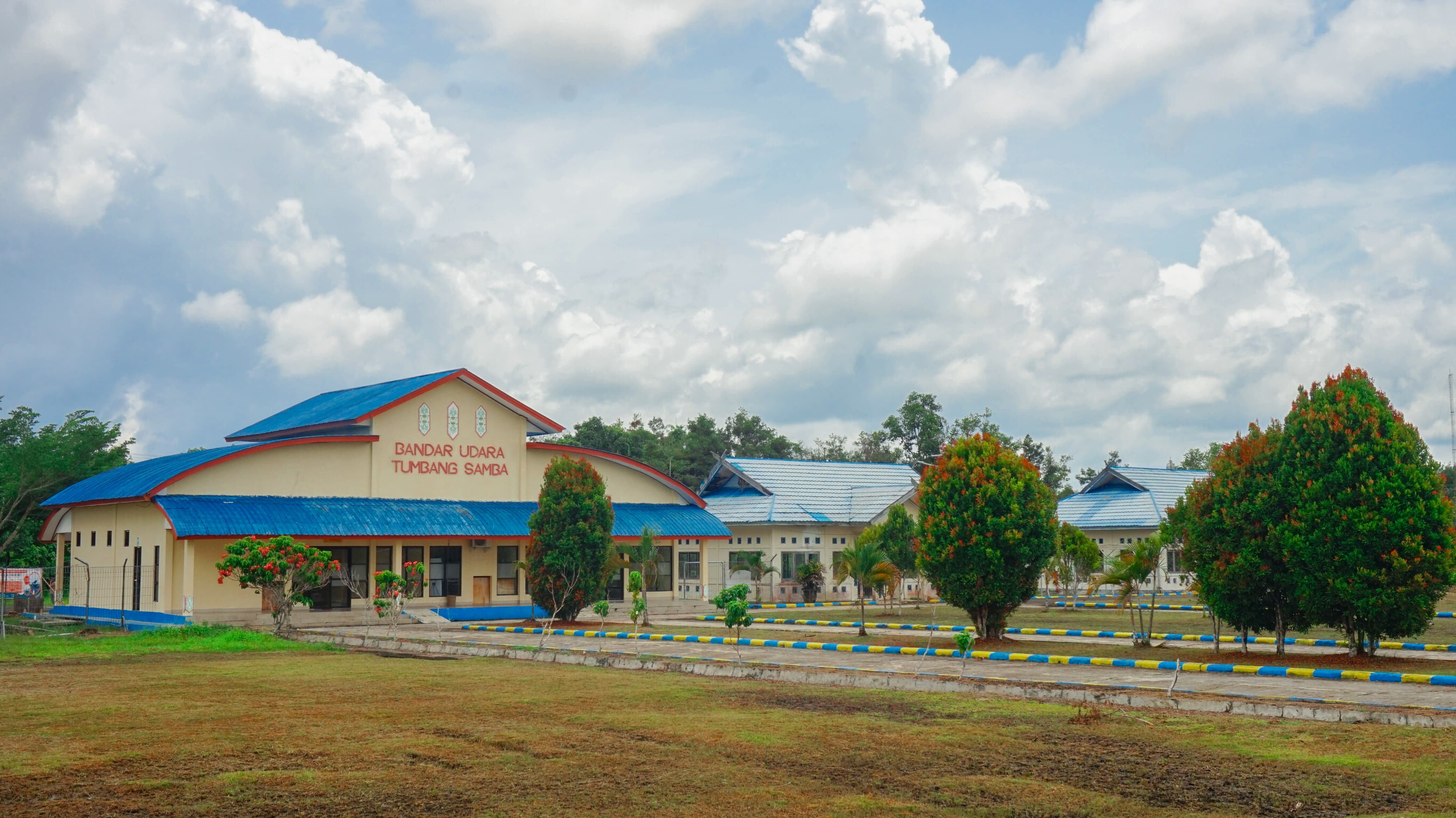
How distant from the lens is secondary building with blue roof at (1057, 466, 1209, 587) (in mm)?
55812

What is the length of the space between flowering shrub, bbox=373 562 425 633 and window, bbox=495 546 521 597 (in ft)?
20.7

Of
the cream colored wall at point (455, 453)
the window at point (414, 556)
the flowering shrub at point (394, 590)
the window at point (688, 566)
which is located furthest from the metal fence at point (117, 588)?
the window at point (688, 566)

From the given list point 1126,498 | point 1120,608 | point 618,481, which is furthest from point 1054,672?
point 1126,498

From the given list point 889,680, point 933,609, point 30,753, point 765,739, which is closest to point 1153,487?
point 933,609

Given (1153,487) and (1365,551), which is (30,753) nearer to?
(1365,551)

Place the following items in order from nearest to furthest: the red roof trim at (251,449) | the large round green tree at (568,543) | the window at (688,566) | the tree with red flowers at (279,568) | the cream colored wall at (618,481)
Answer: the tree with red flowers at (279,568) < the red roof trim at (251,449) < the large round green tree at (568,543) < the cream colored wall at (618,481) < the window at (688,566)

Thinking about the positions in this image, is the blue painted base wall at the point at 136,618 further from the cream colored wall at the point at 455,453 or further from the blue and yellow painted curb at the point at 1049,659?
the blue and yellow painted curb at the point at 1049,659

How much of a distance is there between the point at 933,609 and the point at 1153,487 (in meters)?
25.0

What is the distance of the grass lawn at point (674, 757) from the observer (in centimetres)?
950

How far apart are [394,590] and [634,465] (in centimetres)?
1622

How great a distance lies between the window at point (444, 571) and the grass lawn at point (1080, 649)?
307 inches

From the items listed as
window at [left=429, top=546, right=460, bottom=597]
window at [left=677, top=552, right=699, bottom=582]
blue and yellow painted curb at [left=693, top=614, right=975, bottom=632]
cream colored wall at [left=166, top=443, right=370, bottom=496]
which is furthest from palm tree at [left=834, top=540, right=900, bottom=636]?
cream colored wall at [left=166, top=443, right=370, bottom=496]

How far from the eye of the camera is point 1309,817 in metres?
9.02

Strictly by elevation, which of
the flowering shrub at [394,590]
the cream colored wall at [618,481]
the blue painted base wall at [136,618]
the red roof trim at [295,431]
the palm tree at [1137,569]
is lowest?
the blue painted base wall at [136,618]
